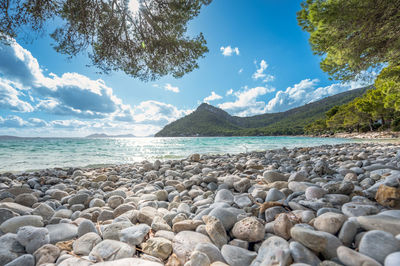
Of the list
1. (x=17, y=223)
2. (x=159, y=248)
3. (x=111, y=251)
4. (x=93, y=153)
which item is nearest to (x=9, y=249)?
(x=17, y=223)

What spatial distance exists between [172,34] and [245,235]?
535 centimetres

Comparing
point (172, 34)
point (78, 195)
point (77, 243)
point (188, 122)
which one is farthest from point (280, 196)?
point (188, 122)

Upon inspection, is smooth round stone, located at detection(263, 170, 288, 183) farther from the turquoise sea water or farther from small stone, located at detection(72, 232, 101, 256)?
the turquoise sea water

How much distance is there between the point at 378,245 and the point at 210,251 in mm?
836

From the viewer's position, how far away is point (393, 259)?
0.79 metres

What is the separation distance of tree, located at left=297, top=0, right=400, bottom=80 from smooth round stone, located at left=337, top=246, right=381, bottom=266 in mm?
5154

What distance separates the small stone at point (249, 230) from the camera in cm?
120

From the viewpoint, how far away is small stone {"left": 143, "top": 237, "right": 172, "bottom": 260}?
1.15 metres

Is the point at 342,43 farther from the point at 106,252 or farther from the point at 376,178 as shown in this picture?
the point at 106,252

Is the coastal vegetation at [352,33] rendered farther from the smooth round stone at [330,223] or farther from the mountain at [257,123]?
the mountain at [257,123]

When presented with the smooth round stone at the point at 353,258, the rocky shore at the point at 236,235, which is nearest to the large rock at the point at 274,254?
the rocky shore at the point at 236,235

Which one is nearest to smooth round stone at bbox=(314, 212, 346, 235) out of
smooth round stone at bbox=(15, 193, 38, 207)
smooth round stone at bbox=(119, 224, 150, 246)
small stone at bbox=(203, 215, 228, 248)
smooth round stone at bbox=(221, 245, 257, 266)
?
smooth round stone at bbox=(221, 245, 257, 266)

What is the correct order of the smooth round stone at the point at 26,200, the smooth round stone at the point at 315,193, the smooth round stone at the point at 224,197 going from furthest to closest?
the smooth round stone at the point at 26,200 → the smooth round stone at the point at 224,197 → the smooth round stone at the point at 315,193

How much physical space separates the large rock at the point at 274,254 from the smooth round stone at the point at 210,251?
191 millimetres
